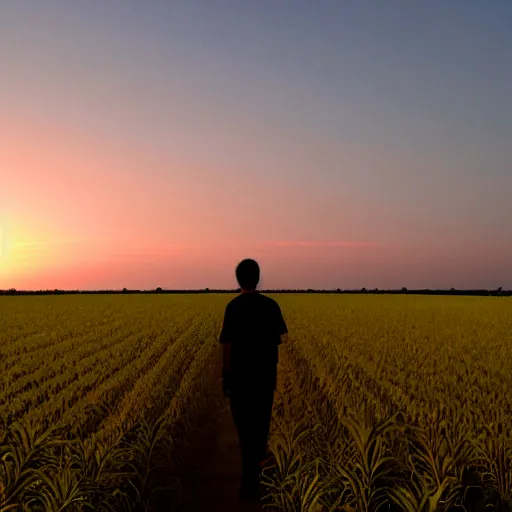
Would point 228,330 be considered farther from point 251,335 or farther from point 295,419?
point 295,419

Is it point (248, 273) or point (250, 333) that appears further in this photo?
point (250, 333)

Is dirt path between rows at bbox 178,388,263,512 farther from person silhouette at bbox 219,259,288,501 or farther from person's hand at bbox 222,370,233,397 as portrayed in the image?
person's hand at bbox 222,370,233,397

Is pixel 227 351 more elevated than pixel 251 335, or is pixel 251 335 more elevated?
pixel 251 335

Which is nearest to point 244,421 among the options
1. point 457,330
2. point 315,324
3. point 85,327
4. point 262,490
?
point 262,490

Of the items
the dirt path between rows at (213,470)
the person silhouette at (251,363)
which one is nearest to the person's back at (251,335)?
the person silhouette at (251,363)

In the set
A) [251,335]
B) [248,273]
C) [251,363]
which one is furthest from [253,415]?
[248,273]

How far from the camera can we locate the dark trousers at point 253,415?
6617 mm

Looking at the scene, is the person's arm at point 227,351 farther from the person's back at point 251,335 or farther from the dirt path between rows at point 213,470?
the dirt path between rows at point 213,470

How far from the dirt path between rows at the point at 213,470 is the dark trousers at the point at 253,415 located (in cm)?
39

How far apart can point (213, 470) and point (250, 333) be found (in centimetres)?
232

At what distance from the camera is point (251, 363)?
6.68m

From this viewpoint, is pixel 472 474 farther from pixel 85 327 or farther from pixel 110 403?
pixel 85 327

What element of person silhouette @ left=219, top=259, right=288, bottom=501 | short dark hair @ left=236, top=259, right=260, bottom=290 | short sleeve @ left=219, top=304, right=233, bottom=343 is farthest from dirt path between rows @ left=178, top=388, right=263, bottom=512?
short dark hair @ left=236, top=259, right=260, bottom=290

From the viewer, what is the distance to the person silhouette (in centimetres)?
663
